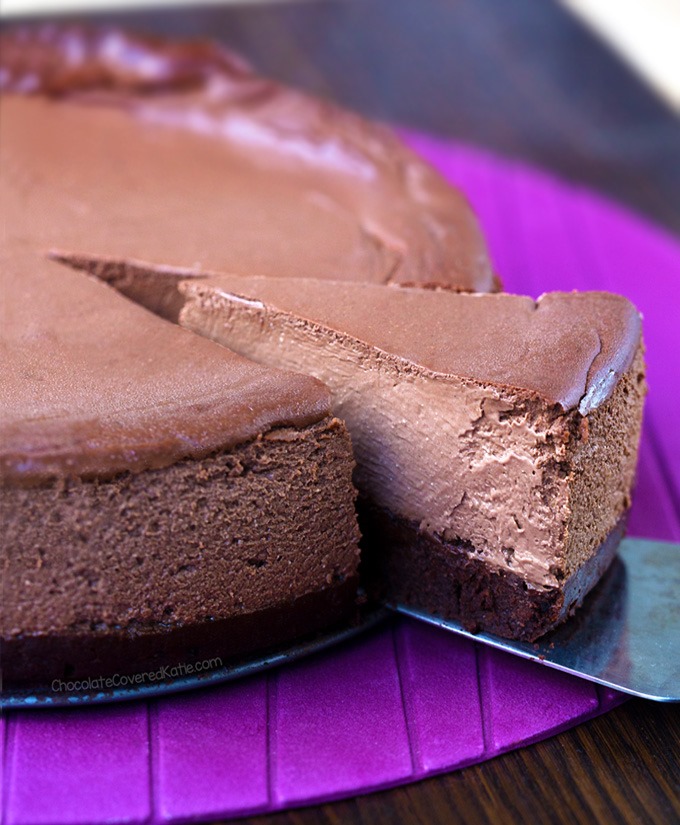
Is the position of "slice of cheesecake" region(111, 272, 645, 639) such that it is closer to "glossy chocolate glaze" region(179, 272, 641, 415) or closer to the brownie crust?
"glossy chocolate glaze" region(179, 272, 641, 415)

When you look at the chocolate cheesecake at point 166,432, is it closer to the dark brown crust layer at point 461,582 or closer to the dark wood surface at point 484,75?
the dark brown crust layer at point 461,582

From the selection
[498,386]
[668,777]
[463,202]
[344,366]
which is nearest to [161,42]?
[463,202]

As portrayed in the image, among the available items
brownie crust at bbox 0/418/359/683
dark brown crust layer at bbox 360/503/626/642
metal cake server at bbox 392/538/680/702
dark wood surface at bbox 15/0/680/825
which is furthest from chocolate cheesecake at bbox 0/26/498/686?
dark wood surface at bbox 15/0/680/825

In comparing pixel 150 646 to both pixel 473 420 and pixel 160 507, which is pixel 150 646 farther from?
pixel 473 420

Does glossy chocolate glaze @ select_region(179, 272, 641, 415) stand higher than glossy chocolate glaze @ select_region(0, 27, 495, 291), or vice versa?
glossy chocolate glaze @ select_region(179, 272, 641, 415)

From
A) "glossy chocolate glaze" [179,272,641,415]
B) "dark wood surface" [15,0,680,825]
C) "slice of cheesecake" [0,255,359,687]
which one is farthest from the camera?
"dark wood surface" [15,0,680,825]

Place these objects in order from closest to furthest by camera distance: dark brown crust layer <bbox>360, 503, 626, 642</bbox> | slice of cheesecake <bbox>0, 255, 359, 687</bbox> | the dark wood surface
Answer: slice of cheesecake <bbox>0, 255, 359, 687</bbox>, dark brown crust layer <bbox>360, 503, 626, 642</bbox>, the dark wood surface

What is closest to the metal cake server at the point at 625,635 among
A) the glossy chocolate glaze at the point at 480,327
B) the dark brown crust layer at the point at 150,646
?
the dark brown crust layer at the point at 150,646
